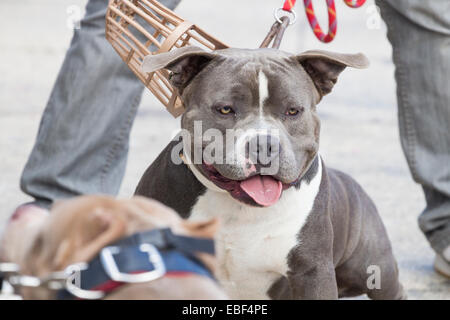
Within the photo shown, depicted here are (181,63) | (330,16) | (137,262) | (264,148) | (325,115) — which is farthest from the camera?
(325,115)

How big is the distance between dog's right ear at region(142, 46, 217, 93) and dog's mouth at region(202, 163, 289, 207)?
352 mm

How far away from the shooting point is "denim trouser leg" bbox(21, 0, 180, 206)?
3947 millimetres

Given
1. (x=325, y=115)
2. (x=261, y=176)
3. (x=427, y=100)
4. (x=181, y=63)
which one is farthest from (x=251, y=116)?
(x=325, y=115)

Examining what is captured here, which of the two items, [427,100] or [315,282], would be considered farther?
[427,100]

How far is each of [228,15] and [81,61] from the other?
9760 mm

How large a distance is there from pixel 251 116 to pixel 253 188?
250 mm

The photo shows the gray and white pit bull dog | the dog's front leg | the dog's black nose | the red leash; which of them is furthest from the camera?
the red leash

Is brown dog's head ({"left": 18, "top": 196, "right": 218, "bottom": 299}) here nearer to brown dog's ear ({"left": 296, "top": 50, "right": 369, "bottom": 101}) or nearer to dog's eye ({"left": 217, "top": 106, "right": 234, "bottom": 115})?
dog's eye ({"left": 217, "top": 106, "right": 234, "bottom": 115})

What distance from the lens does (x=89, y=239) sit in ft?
5.70

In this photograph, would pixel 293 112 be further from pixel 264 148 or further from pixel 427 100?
pixel 427 100

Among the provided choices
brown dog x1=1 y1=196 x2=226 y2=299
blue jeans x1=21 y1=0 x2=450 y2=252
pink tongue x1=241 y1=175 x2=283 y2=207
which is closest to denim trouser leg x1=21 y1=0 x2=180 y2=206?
blue jeans x1=21 y1=0 x2=450 y2=252

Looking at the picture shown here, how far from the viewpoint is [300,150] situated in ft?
9.66

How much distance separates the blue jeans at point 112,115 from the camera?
12.9ft

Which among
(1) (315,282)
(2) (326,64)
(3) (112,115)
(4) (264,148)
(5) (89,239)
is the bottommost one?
(1) (315,282)
